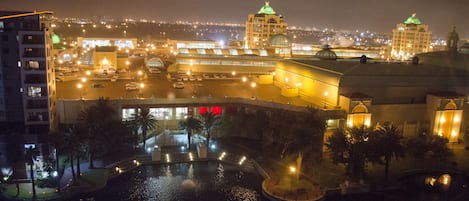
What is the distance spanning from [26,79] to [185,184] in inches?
605

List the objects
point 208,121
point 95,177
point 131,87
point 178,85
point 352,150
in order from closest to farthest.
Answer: point 95,177, point 352,150, point 208,121, point 131,87, point 178,85

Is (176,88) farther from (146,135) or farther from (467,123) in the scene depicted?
(467,123)

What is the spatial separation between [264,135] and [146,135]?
10813 millimetres

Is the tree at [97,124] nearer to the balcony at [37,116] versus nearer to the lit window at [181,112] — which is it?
the balcony at [37,116]

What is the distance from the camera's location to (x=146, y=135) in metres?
37.9

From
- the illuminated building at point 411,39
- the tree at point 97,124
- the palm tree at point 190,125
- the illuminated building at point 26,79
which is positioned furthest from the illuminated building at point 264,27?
the illuminated building at point 26,79

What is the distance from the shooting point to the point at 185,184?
30250 mm

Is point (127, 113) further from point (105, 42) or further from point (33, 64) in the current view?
point (105, 42)

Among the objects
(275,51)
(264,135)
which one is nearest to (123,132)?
(264,135)

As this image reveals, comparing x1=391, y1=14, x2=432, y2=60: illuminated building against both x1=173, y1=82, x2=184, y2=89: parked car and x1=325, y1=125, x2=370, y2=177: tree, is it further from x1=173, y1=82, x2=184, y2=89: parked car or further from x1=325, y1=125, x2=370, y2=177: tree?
x1=325, y1=125, x2=370, y2=177: tree

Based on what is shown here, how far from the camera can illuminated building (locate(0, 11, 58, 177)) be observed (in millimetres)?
32625

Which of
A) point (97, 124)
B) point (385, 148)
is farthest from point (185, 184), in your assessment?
point (385, 148)

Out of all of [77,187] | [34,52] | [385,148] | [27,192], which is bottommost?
[27,192]

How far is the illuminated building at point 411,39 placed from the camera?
366 ft
